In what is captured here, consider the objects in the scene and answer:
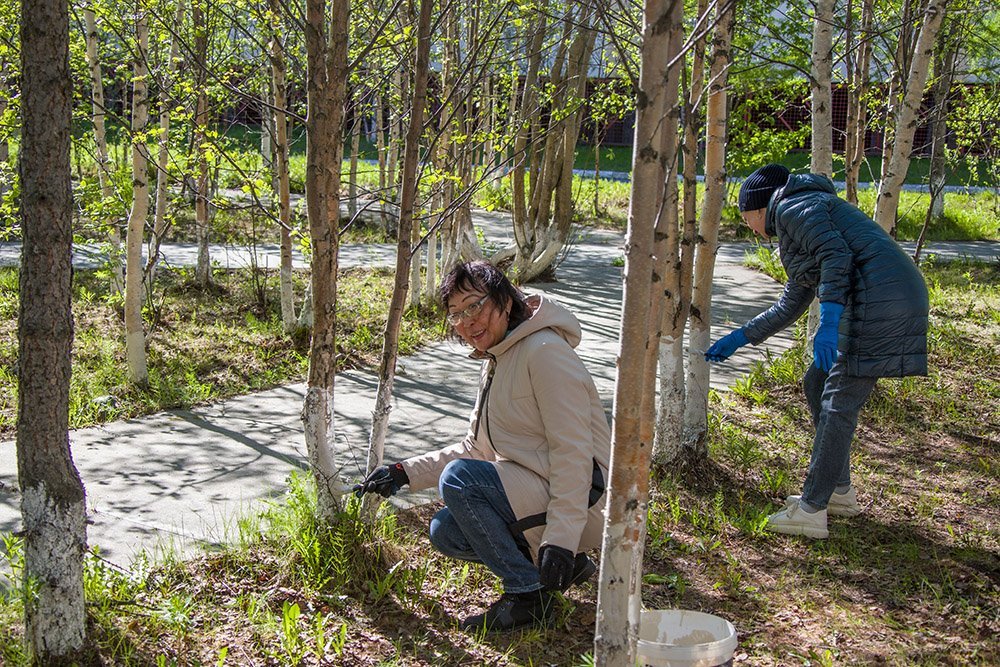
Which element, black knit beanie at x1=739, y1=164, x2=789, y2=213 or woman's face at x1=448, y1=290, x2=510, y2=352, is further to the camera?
black knit beanie at x1=739, y1=164, x2=789, y2=213

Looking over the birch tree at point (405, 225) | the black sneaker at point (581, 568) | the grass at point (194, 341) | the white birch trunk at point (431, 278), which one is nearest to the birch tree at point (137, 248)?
the grass at point (194, 341)

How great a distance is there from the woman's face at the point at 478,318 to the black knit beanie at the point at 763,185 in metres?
1.44

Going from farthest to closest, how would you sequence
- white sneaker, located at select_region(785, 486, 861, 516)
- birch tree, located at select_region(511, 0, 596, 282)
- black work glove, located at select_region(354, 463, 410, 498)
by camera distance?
birch tree, located at select_region(511, 0, 596, 282), white sneaker, located at select_region(785, 486, 861, 516), black work glove, located at select_region(354, 463, 410, 498)

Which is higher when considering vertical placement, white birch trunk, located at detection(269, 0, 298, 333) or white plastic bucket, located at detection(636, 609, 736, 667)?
white birch trunk, located at detection(269, 0, 298, 333)

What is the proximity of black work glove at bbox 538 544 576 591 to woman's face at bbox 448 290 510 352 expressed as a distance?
76 cm

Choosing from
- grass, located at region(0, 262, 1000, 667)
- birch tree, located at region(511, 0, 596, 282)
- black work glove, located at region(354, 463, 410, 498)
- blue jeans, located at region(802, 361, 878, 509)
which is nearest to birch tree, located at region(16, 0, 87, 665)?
grass, located at region(0, 262, 1000, 667)

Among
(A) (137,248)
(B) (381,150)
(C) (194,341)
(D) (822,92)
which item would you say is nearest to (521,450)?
(D) (822,92)

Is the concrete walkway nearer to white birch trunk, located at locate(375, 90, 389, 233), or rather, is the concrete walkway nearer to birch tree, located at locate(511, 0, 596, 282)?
birch tree, located at locate(511, 0, 596, 282)

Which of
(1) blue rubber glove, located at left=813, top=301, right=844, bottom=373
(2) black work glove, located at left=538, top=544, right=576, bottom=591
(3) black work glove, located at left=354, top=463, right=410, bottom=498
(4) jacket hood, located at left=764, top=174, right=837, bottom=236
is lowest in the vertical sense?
(2) black work glove, located at left=538, top=544, right=576, bottom=591

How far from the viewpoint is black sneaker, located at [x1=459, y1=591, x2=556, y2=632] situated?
335 centimetres

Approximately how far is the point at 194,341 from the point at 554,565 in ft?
18.0

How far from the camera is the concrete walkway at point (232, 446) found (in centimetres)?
437

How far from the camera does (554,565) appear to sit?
314 cm

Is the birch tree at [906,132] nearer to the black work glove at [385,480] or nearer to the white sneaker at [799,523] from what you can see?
the white sneaker at [799,523]
